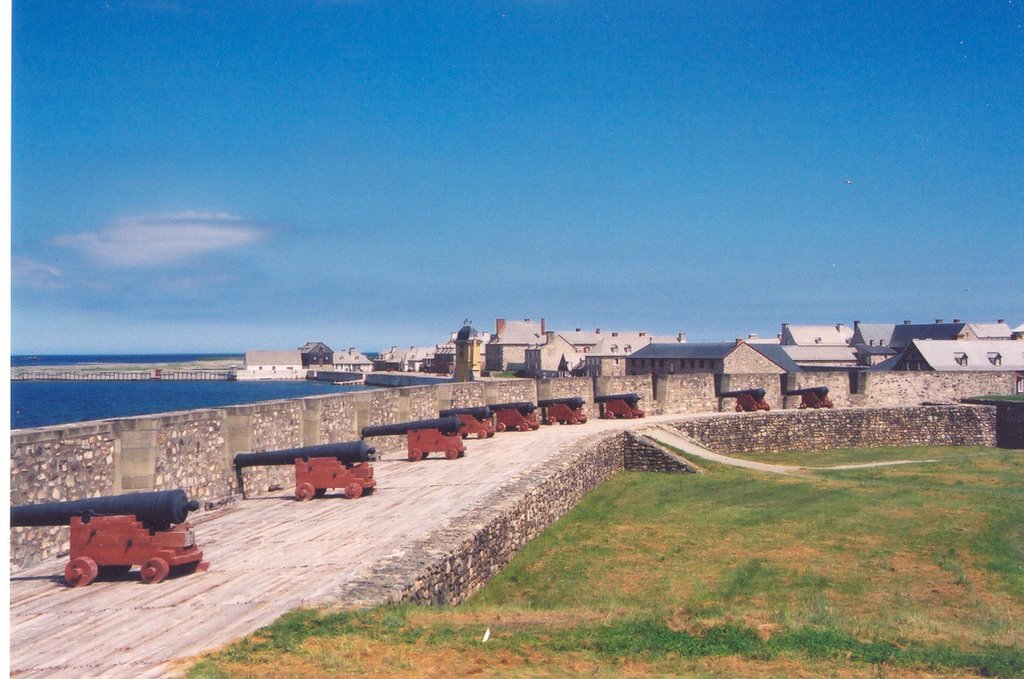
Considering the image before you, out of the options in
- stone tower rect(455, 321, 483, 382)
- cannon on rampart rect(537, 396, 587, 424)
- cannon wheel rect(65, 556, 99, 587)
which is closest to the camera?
cannon wheel rect(65, 556, 99, 587)

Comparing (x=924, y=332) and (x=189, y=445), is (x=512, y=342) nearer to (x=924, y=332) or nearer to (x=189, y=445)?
(x=924, y=332)

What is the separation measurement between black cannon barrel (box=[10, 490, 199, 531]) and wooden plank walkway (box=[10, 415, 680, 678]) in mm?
508

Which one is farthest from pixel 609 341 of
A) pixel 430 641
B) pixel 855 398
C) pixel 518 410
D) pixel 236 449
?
pixel 430 641

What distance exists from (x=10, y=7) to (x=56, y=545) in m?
6.52

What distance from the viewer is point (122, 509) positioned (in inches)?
302

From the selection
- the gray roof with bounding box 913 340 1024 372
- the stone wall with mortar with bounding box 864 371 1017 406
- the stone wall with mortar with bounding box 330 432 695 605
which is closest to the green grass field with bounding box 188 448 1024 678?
the stone wall with mortar with bounding box 330 432 695 605

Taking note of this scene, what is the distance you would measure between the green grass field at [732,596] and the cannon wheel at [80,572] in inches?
90.7

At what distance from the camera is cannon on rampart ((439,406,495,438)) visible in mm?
20422

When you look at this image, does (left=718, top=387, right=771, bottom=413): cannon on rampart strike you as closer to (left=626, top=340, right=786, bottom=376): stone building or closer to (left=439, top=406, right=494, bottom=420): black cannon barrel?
(left=439, top=406, right=494, bottom=420): black cannon barrel

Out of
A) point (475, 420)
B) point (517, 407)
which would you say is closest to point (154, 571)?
point (475, 420)

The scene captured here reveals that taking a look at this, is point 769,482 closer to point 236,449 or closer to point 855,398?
point 236,449

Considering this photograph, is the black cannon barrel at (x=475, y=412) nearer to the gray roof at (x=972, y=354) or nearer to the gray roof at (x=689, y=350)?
the gray roof at (x=972, y=354)

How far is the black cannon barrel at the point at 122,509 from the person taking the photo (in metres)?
7.52

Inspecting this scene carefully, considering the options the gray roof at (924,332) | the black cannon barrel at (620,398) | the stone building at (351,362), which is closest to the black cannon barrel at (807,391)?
the black cannon barrel at (620,398)
